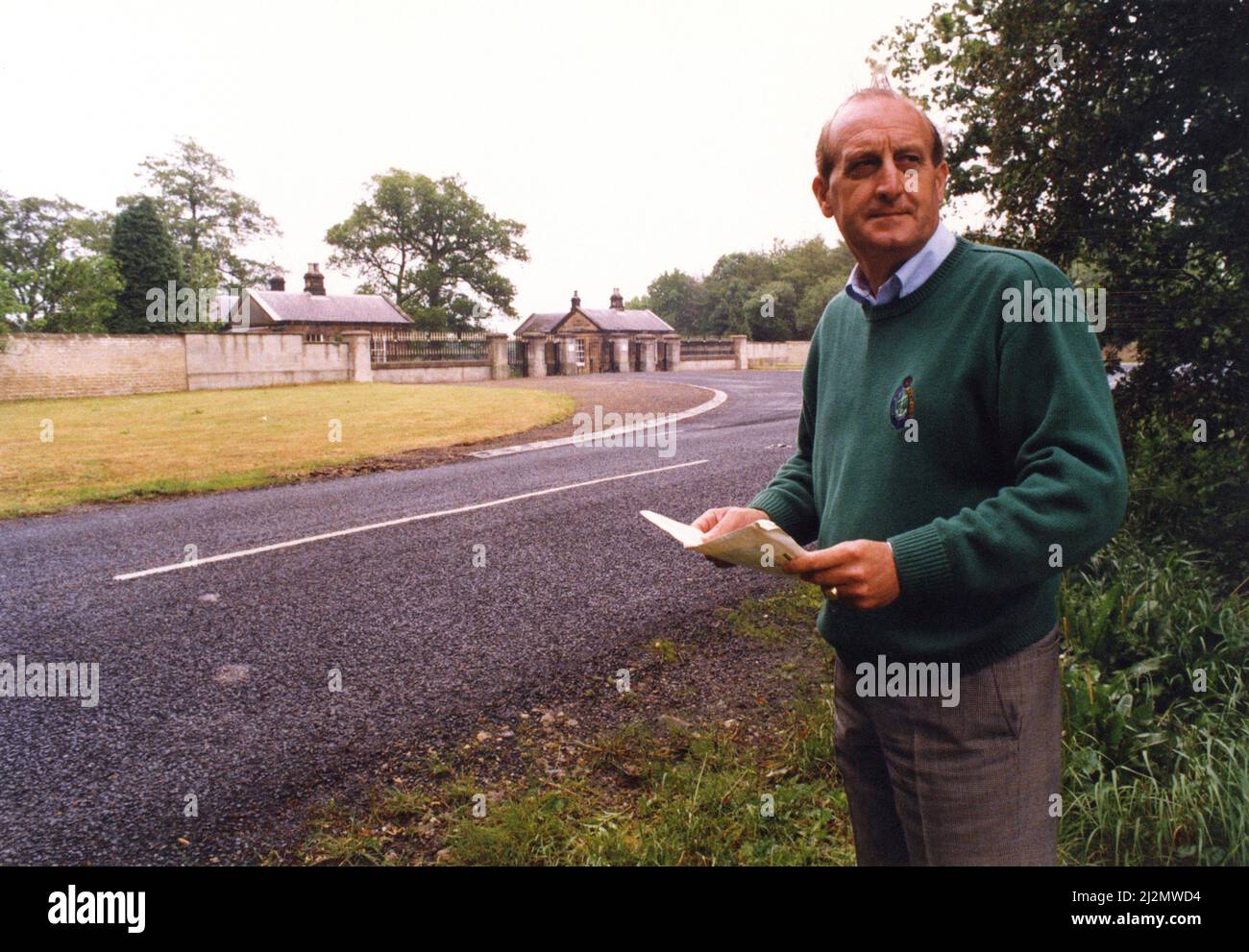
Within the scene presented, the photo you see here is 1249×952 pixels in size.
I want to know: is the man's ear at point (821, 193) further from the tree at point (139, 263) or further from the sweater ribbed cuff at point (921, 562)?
the tree at point (139, 263)

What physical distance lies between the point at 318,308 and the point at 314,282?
2783mm

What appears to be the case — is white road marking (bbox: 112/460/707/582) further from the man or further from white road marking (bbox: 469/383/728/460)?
the man

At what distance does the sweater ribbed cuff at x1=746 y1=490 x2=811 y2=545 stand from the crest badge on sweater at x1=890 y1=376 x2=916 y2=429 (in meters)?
0.51

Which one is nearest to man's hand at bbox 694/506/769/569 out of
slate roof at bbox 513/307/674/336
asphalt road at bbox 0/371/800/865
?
asphalt road at bbox 0/371/800/865

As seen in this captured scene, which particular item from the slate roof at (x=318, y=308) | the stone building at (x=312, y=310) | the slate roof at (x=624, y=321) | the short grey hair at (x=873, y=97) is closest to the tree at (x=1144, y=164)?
the short grey hair at (x=873, y=97)

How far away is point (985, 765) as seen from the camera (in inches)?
62.7

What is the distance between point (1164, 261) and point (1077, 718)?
296cm

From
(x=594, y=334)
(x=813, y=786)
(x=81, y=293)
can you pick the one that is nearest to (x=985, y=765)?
(x=813, y=786)

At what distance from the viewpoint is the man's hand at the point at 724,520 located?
1849 millimetres

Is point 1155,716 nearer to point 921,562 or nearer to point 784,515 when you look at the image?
point 784,515

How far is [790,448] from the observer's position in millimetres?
11938

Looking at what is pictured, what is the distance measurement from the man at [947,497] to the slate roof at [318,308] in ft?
192
